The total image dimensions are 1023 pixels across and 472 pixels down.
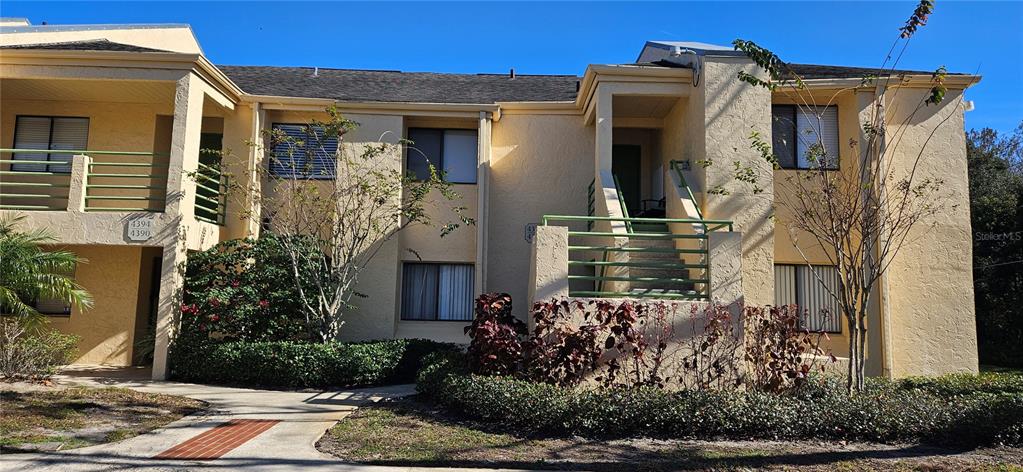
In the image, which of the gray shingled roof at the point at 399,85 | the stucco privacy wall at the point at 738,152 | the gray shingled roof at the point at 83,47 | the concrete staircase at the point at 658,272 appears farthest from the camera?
the gray shingled roof at the point at 399,85

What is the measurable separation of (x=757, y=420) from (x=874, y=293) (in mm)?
6186

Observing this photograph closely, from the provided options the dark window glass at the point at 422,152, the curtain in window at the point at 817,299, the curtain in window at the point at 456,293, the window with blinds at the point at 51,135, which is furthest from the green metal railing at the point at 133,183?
the curtain in window at the point at 817,299

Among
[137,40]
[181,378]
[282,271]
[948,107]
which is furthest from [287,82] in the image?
[948,107]

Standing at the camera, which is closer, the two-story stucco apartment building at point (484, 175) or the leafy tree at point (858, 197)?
the leafy tree at point (858, 197)

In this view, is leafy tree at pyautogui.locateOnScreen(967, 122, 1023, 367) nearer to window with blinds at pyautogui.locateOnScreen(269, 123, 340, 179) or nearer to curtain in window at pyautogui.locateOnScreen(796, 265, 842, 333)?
curtain in window at pyautogui.locateOnScreen(796, 265, 842, 333)

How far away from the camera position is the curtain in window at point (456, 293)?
48.3ft

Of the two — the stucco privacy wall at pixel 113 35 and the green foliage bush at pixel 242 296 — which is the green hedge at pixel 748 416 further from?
the stucco privacy wall at pixel 113 35

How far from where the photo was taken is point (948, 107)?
Result: 1298 cm

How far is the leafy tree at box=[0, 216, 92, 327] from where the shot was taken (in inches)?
409

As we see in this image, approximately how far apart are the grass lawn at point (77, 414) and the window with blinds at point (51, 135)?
21.1 ft

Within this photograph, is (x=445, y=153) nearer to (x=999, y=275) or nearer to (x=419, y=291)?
(x=419, y=291)

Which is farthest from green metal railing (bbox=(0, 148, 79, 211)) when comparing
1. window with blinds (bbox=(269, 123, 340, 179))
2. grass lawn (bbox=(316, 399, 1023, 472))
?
grass lawn (bbox=(316, 399, 1023, 472))

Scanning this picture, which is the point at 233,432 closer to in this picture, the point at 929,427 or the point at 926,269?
the point at 929,427

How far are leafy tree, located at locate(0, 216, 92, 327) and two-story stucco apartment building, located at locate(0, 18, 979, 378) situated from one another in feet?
3.89
